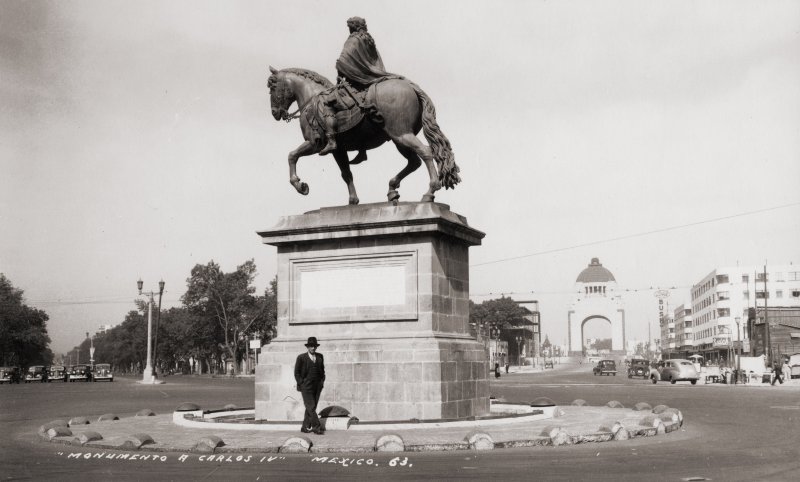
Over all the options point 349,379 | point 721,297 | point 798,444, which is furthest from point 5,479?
point 721,297

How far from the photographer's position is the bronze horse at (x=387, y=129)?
52.7 ft

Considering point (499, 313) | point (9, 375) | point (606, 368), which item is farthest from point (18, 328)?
point (499, 313)

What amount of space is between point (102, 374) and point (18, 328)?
2877 centimetres

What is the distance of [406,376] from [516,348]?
156m

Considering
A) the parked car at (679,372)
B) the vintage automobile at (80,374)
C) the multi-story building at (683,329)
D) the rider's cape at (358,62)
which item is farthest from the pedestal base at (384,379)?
the multi-story building at (683,329)

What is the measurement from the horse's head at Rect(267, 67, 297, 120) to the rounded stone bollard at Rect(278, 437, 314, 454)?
7.73 metres

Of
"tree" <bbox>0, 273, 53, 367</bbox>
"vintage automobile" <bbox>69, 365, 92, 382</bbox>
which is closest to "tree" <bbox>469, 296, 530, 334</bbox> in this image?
"tree" <bbox>0, 273, 53, 367</bbox>

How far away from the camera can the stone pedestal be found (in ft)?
48.7

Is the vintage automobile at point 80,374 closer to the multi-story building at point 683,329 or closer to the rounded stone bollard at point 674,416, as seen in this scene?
the rounded stone bollard at point 674,416

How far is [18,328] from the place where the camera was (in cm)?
9319

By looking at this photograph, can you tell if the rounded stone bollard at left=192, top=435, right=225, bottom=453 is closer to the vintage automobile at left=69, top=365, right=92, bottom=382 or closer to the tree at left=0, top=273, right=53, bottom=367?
the vintage automobile at left=69, top=365, right=92, bottom=382

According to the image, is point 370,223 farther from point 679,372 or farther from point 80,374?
point 80,374

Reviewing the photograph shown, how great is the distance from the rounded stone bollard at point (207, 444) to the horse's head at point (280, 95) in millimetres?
7611

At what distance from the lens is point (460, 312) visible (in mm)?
16625
